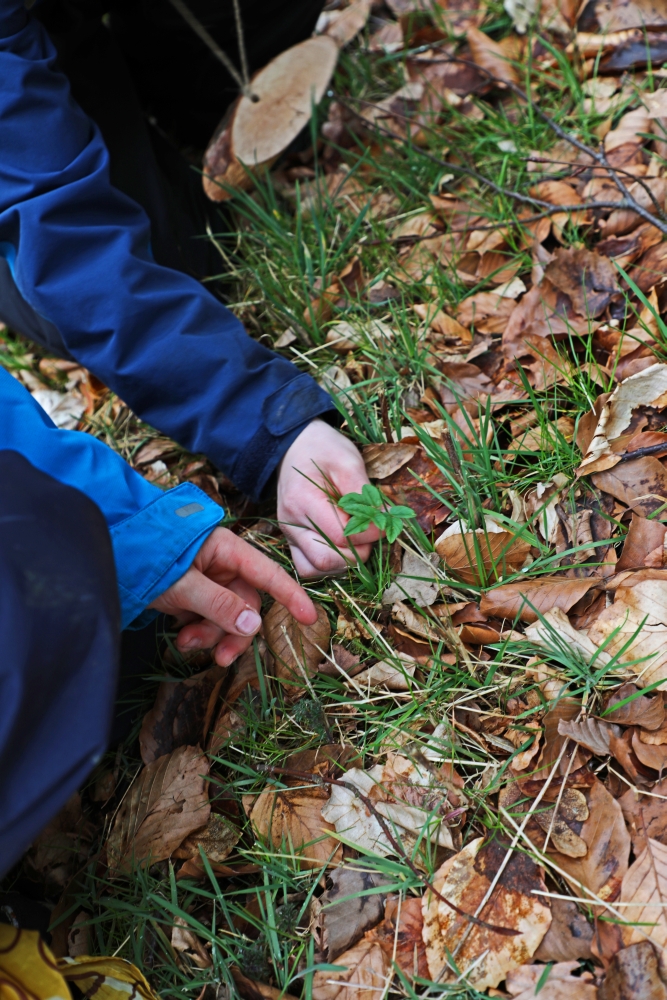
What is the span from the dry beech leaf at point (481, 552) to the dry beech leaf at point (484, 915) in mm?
466

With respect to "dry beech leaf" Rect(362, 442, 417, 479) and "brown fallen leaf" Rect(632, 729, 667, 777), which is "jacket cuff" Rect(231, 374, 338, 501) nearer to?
"dry beech leaf" Rect(362, 442, 417, 479)

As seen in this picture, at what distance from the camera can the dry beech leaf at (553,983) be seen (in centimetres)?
96

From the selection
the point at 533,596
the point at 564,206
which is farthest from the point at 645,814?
the point at 564,206

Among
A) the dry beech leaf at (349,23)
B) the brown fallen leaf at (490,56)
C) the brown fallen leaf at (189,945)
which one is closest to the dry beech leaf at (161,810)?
the brown fallen leaf at (189,945)

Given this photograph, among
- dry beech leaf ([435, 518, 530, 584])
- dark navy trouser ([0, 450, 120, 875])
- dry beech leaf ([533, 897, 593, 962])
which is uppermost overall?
dark navy trouser ([0, 450, 120, 875])

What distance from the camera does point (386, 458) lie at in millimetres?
1553

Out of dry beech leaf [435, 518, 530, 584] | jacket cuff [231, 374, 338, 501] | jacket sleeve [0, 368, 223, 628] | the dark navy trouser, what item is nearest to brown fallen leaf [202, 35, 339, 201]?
jacket cuff [231, 374, 338, 501]

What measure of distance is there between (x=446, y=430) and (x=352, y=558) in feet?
1.21

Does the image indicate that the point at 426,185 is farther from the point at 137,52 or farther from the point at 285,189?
the point at 137,52

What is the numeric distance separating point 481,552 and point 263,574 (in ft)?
1.37

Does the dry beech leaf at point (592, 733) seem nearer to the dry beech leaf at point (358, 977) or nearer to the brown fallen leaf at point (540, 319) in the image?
the dry beech leaf at point (358, 977)

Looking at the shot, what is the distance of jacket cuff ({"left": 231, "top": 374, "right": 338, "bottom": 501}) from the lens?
151 centimetres

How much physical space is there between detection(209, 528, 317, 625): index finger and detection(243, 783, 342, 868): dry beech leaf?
31 centimetres

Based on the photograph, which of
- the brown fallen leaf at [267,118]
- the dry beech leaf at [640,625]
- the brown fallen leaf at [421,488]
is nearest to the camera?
the dry beech leaf at [640,625]
